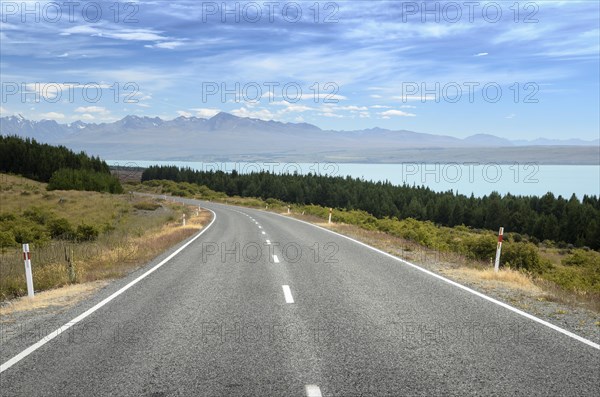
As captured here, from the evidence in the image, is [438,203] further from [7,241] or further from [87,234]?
[7,241]

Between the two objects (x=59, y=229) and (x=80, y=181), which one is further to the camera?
(x=80, y=181)

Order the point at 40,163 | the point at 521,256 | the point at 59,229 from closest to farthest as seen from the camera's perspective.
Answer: the point at 521,256, the point at 59,229, the point at 40,163

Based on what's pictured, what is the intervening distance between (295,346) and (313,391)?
4.39 feet

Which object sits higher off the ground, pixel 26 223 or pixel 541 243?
pixel 26 223

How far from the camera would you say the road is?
4.52 m

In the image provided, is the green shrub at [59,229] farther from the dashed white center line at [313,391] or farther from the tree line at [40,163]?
the tree line at [40,163]

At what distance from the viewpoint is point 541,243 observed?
3236 inches

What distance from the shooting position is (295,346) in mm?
5652

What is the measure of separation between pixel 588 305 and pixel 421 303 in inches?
125

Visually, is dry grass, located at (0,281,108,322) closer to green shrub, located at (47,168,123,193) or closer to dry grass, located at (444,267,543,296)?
dry grass, located at (444,267,543,296)

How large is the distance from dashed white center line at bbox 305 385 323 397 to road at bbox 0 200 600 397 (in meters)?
0.02

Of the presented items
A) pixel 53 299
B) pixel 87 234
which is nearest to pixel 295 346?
pixel 53 299

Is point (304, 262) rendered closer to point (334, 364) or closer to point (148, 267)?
point (148, 267)

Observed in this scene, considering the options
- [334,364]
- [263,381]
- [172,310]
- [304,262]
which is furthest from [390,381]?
[304,262]
